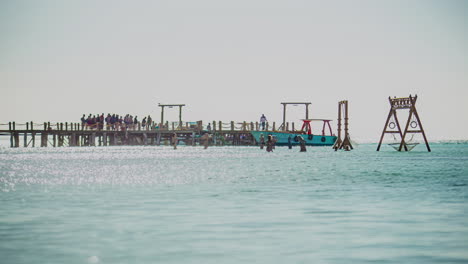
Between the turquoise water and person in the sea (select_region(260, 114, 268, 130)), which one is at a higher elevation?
person in the sea (select_region(260, 114, 268, 130))

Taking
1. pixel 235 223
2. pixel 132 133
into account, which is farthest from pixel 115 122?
pixel 235 223

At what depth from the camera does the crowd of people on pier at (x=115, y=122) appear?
69.4 metres

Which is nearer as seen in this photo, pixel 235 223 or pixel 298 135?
pixel 235 223

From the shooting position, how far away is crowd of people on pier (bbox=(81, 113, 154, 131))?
69.4 meters

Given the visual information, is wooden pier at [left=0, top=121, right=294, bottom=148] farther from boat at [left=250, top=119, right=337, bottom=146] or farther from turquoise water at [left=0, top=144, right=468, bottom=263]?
turquoise water at [left=0, top=144, right=468, bottom=263]

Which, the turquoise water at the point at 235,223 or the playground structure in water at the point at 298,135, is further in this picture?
the playground structure in water at the point at 298,135

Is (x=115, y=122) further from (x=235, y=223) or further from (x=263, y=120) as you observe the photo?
(x=235, y=223)

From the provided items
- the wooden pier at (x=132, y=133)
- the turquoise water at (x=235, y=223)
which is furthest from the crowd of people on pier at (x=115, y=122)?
the turquoise water at (x=235, y=223)

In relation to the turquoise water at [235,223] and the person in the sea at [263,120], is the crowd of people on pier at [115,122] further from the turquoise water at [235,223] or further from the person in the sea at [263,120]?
the turquoise water at [235,223]

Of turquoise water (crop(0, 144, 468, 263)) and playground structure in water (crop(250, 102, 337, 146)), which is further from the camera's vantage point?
playground structure in water (crop(250, 102, 337, 146))

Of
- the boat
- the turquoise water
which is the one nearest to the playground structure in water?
the boat

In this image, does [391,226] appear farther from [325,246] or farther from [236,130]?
[236,130]

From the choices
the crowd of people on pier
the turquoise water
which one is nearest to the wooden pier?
the crowd of people on pier

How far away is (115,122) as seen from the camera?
229ft
